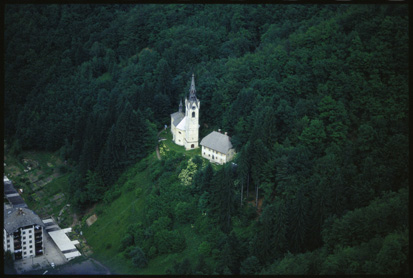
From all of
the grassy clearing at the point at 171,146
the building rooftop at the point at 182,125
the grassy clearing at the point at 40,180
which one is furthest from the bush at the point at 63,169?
the building rooftop at the point at 182,125

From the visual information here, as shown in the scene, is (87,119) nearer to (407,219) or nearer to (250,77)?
(250,77)

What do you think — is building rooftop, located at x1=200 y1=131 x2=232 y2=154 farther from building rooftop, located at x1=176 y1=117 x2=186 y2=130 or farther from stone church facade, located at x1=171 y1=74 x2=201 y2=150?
building rooftop, located at x1=176 y1=117 x2=186 y2=130

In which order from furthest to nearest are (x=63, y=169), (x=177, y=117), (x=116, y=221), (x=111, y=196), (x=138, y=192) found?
(x=63, y=169)
(x=177, y=117)
(x=111, y=196)
(x=138, y=192)
(x=116, y=221)

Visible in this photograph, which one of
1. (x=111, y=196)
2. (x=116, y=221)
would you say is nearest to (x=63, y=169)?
(x=111, y=196)

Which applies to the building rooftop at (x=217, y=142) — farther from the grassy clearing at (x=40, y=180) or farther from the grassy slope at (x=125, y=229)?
the grassy clearing at (x=40, y=180)

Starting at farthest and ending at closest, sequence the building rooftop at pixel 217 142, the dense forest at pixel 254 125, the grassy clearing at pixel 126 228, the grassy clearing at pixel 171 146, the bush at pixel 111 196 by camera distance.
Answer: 1. the bush at pixel 111 196
2. the grassy clearing at pixel 171 146
3. the building rooftop at pixel 217 142
4. the grassy clearing at pixel 126 228
5. the dense forest at pixel 254 125

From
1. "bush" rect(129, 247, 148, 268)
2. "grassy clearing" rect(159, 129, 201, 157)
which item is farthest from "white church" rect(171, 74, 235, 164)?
"bush" rect(129, 247, 148, 268)

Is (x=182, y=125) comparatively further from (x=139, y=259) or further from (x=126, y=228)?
(x=139, y=259)
